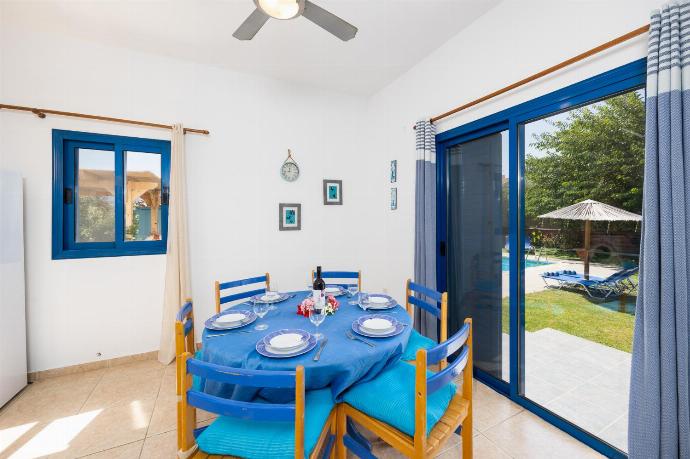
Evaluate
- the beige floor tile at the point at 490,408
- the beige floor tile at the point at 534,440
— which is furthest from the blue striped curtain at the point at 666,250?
the beige floor tile at the point at 490,408

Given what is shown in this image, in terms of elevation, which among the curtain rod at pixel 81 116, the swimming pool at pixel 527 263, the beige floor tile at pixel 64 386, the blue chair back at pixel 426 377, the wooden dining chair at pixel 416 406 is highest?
the curtain rod at pixel 81 116

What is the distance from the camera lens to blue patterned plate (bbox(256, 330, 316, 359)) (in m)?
1.31

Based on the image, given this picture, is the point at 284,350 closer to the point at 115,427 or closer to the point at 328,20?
the point at 115,427

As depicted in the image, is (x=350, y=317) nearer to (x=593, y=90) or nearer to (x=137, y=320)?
(x=593, y=90)

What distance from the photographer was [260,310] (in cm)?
185

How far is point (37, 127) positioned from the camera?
96.0 inches

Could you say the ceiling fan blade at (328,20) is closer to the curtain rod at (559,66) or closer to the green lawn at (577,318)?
the curtain rod at (559,66)

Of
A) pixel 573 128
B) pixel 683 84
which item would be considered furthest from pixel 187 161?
pixel 683 84

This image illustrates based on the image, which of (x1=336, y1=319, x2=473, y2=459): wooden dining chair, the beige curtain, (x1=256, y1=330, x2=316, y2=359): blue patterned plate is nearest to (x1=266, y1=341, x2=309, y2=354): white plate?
(x1=256, y1=330, x2=316, y2=359): blue patterned plate

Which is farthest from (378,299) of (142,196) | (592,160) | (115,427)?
(142,196)

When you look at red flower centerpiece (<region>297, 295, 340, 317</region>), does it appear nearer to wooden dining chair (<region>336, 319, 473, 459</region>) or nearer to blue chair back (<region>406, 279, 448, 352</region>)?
wooden dining chair (<region>336, 319, 473, 459</region>)

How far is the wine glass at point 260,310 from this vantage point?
5.42 ft

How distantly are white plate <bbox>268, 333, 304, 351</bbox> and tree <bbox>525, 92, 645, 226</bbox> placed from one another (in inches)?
70.5

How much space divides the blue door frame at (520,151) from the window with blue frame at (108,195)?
9.28ft
